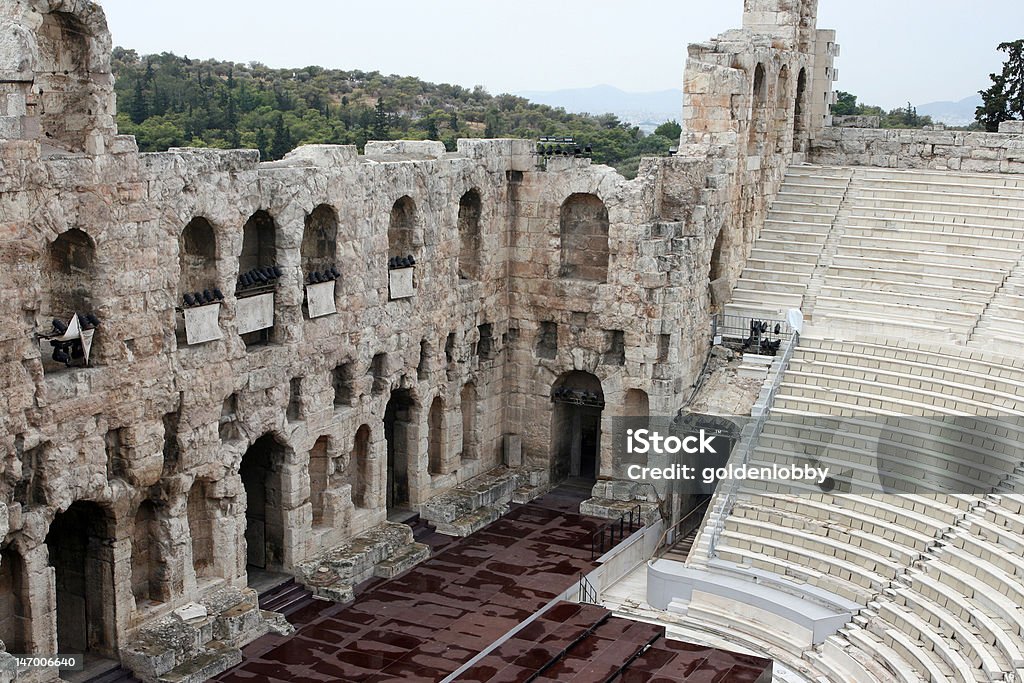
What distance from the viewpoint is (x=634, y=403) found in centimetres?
2720

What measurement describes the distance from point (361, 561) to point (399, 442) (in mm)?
3580

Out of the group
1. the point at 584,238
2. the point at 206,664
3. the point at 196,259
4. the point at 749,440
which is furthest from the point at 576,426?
the point at 206,664

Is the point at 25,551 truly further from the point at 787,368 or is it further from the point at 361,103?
the point at 361,103

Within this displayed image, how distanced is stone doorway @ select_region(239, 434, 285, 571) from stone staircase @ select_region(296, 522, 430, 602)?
2.06ft

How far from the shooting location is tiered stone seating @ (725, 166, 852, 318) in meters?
28.1

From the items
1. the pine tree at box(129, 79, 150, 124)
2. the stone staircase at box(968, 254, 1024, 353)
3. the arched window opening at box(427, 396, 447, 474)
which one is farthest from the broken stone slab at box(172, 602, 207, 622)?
the pine tree at box(129, 79, 150, 124)

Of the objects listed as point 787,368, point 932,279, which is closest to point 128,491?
point 787,368

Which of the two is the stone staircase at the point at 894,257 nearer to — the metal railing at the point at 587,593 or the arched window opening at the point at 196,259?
the metal railing at the point at 587,593

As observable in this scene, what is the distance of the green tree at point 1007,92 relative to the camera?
122 ft

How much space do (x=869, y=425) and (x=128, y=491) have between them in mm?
13394

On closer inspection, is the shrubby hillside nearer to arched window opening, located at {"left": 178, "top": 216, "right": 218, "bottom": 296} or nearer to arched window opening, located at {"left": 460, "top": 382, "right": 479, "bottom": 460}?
arched window opening, located at {"left": 460, "top": 382, "right": 479, "bottom": 460}

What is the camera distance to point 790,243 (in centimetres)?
2930

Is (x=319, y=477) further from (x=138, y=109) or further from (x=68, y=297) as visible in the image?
(x=138, y=109)

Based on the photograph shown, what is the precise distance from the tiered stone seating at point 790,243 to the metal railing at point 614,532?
5.19 m
